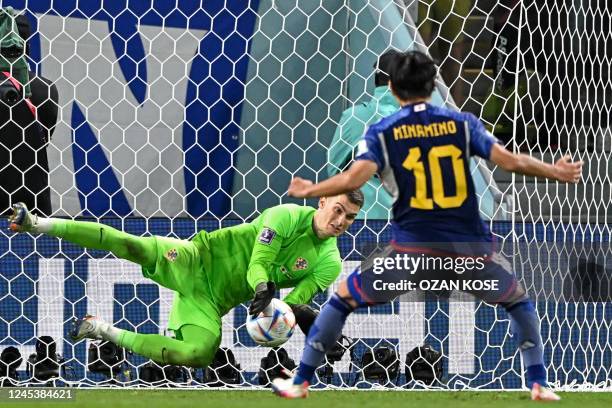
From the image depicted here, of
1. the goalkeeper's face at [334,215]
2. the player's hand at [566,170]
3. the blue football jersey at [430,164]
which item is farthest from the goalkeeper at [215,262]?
the player's hand at [566,170]

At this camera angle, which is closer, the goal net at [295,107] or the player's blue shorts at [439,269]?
the player's blue shorts at [439,269]

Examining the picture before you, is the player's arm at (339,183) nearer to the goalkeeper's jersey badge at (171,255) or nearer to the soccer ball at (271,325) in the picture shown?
the soccer ball at (271,325)

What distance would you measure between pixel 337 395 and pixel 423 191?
1195 millimetres

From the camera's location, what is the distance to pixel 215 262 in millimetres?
7102

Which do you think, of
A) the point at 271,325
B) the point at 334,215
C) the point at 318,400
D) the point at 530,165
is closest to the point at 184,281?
the point at 271,325

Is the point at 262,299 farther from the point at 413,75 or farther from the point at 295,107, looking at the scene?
the point at 295,107

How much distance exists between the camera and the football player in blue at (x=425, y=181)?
538 centimetres

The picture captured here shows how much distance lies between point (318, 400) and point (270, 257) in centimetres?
126

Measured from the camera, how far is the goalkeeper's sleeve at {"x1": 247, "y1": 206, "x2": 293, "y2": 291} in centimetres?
656

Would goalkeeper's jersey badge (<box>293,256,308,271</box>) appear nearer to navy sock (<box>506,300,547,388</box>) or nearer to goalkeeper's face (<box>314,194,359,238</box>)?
goalkeeper's face (<box>314,194,359,238</box>)

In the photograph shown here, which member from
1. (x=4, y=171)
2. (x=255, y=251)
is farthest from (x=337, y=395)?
(x=4, y=171)

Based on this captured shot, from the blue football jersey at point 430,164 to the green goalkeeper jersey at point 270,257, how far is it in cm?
123

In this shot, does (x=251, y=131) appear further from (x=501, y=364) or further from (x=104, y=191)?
(x=501, y=364)

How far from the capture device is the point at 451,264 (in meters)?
5.58
